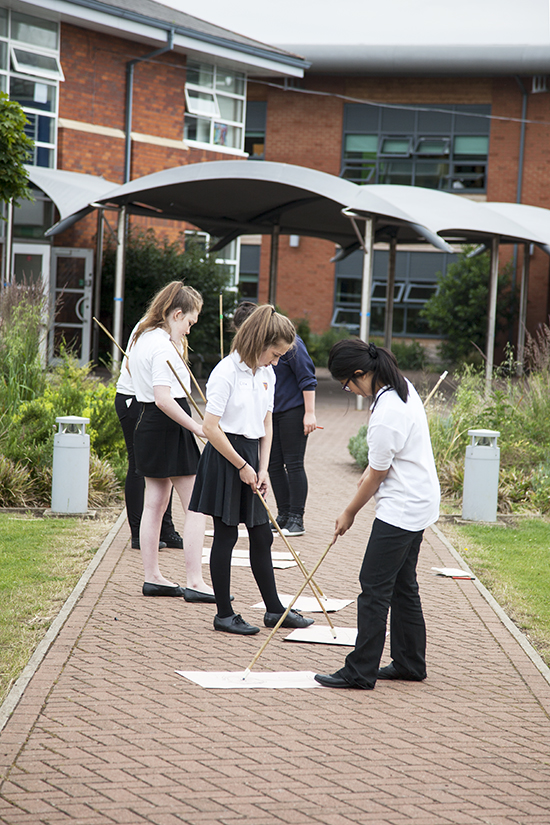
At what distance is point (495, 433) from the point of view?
8422 mm

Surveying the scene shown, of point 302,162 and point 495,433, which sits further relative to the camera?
point 302,162

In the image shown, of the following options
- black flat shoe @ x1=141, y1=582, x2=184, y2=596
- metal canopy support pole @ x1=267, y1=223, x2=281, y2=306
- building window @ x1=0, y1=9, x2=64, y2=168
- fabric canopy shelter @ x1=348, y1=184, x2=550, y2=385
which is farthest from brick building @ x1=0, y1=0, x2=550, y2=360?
black flat shoe @ x1=141, y1=582, x2=184, y2=596

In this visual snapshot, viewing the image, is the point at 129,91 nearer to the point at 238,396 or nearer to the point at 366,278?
Answer: the point at 366,278

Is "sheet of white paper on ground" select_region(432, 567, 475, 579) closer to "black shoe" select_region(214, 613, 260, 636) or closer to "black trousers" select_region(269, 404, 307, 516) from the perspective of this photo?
"black trousers" select_region(269, 404, 307, 516)

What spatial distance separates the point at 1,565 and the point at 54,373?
16.5 ft

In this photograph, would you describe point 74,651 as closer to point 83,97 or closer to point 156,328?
point 156,328

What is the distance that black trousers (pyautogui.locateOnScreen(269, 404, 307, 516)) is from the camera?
7.30m

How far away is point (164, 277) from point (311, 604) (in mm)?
16123

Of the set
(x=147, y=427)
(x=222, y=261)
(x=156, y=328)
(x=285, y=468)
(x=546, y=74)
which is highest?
(x=546, y=74)

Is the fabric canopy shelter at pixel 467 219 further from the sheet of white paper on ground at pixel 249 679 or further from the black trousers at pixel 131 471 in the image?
the sheet of white paper on ground at pixel 249 679

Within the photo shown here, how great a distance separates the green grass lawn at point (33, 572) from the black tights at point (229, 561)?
969 mm

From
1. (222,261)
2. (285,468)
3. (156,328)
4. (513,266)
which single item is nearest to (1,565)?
(156,328)

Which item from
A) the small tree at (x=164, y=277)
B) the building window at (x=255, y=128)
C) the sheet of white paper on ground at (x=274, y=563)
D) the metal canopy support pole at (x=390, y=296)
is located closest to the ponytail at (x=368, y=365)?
the sheet of white paper on ground at (x=274, y=563)

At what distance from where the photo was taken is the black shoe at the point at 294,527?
24.3 ft
